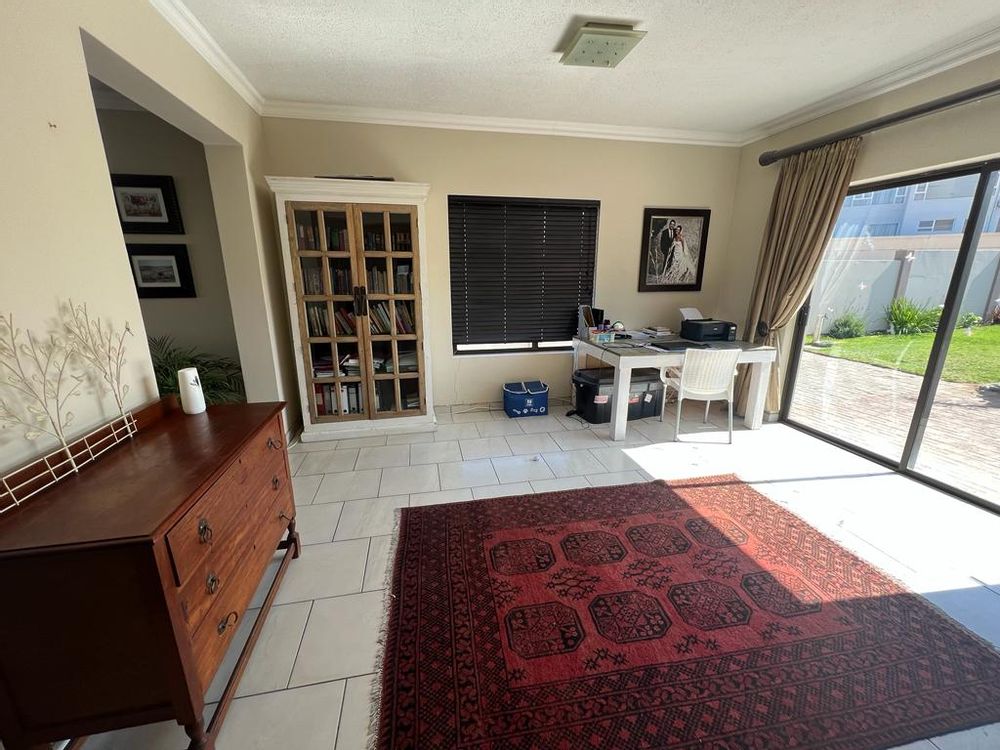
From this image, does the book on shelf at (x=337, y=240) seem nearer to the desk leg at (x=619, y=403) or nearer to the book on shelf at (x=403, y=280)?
the book on shelf at (x=403, y=280)

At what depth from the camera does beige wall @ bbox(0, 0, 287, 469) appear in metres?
1.07

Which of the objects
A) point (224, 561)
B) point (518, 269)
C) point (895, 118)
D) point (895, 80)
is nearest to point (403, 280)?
point (518, 269)

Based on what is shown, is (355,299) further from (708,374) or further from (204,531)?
(708,374)

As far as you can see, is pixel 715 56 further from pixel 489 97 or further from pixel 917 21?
pixel 489 97

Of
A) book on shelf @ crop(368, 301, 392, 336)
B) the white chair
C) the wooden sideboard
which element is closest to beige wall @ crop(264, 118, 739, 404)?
book on shelf @ crop(368, 301, 392, 336)

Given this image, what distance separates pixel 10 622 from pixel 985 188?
14.1 feet

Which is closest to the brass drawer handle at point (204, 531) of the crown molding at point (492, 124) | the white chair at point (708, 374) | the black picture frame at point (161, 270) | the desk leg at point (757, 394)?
the black picture frame at point (161, 270)

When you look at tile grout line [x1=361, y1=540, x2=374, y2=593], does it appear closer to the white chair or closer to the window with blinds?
the window with blinds

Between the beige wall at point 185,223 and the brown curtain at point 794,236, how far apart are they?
4.38m

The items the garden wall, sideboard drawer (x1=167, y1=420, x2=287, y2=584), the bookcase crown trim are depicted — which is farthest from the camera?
the bookcase crown trim

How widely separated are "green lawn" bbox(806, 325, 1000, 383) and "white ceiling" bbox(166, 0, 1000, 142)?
4.99 ft

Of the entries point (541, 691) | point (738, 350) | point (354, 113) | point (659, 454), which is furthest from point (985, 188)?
point (354, 113)

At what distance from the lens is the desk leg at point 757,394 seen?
3.32 m

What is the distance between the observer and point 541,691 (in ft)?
4.33
